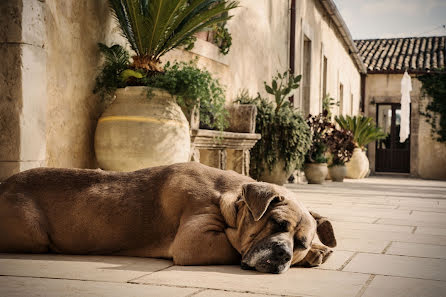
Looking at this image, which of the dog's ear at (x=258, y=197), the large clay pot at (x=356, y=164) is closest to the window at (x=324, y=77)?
the large clay pot at (x=356, y=164)

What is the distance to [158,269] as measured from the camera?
263 cm

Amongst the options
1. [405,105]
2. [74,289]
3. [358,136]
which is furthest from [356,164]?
[74,289]

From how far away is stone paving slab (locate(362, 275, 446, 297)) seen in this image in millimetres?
2207

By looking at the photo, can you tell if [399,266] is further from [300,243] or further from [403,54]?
[403,54]

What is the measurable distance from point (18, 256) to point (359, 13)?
742 inches

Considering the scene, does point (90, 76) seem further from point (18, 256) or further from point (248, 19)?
point (248, 19)

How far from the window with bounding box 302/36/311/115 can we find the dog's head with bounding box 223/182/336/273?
11.7 metres

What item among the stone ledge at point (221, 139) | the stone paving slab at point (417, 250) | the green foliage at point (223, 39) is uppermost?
the green foliage at point (223, 39)

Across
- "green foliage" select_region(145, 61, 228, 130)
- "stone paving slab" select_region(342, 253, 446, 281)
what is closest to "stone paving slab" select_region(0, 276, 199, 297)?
"stone paving slab" select_region(342, 253, 446, 281)

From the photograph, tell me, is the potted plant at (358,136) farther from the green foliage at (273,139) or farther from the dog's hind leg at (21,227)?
the dog's hind leg at (21,227)

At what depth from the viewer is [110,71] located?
5578 mm

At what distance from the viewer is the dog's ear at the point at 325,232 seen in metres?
3.18

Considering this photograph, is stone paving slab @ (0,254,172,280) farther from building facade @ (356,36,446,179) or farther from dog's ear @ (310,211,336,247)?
building facade @ (356,36,446,179)

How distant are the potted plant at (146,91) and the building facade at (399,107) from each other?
17.7m
